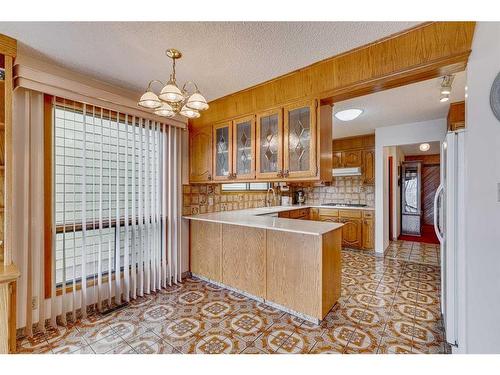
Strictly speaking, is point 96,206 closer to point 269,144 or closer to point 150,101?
point 150,101

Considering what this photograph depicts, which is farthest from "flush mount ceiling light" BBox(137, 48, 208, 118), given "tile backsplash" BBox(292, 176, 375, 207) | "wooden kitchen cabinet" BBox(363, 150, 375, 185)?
"tile backsplash" BBox(292, 176, 375, 207)

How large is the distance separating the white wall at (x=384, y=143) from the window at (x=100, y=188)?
388 centimetres

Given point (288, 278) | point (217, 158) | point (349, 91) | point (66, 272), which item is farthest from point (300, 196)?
point (66, 272)

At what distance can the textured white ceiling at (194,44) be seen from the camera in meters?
1.56

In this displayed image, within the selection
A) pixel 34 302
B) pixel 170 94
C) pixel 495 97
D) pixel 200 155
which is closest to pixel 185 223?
pixel 200 155

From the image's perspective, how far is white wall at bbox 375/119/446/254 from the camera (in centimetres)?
389

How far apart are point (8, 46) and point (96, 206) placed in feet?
4.71

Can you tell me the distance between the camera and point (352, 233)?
4.60 metres

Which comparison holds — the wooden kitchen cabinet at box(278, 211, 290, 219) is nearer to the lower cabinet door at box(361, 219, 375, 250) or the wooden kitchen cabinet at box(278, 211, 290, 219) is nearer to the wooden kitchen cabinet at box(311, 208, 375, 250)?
the wooden kitchen cabinet at box(311, 208, 375, 250)

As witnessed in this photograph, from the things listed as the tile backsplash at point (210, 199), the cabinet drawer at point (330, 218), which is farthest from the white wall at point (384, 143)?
the tile backsplash at point (210, 199)

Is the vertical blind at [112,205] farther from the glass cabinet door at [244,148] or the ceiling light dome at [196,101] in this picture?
the ceiling light dome at [196,101]

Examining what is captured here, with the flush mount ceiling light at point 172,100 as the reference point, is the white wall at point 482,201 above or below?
below
